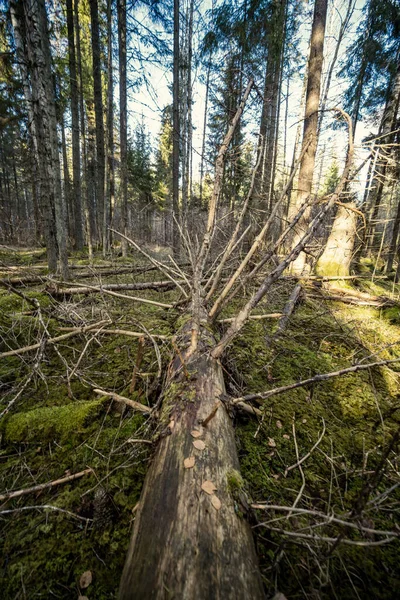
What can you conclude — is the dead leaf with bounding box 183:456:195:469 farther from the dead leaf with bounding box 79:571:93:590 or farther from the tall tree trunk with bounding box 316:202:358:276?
the tall tree trunk with bounding box 316:202:358:276

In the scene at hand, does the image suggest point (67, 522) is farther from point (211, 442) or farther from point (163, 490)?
point (211, 442)

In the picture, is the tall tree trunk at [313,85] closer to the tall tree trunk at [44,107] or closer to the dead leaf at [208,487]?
the tall tree trunk at [44,107]

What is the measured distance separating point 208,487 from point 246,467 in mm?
715

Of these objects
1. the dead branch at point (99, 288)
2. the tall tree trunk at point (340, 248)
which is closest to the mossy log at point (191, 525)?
the dead branch at point (99, 288)

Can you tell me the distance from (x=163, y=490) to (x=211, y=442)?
350 millimetres

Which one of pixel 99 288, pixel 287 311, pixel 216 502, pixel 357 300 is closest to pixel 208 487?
pixel 216 502

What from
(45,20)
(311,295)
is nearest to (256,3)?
(45,20)

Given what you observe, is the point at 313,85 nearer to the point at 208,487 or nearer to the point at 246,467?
the point at 246,467

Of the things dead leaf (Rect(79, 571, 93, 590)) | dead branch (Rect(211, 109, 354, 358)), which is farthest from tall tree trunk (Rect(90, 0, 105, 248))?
dead leaf (Rect(79, 571, 93, 590))

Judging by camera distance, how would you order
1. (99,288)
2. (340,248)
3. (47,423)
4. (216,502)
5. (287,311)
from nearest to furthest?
(216,502), (47,423), (99,288), (287,311), (340,248)

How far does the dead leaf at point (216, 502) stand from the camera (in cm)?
112

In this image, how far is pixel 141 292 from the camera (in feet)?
17.2

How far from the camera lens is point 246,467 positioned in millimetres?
1766

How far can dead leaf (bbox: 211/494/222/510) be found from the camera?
1.12 m
